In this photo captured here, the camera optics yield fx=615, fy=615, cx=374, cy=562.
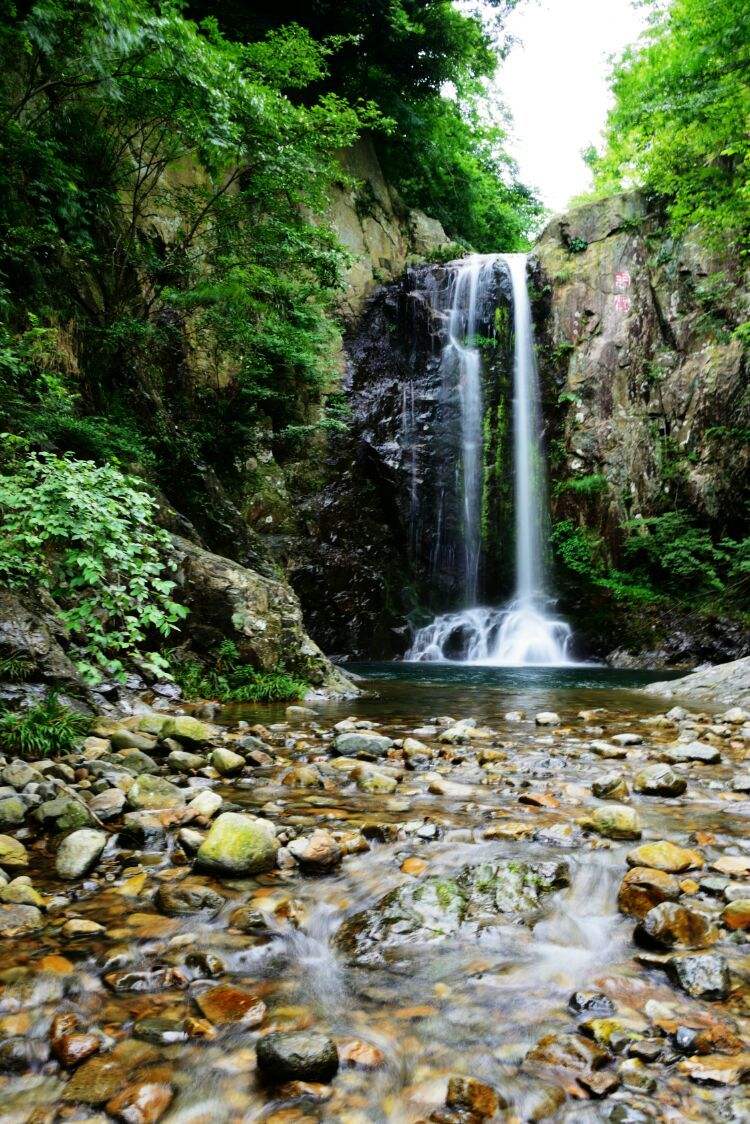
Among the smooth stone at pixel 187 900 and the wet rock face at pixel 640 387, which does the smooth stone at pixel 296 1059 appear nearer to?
→ the smooth stone at pixel 187 900

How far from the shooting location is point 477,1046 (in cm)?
162

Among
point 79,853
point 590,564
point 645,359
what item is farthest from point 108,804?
point 645,359

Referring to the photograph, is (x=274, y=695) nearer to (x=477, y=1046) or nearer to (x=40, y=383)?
(x=40, y=383)

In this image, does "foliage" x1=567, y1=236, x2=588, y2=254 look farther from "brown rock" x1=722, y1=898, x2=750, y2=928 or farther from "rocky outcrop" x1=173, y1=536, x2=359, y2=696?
"brown rock" x1=722, y1=898, x2=750, y2=928

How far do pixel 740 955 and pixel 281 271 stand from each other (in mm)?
10383

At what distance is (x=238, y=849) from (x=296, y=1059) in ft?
3.63

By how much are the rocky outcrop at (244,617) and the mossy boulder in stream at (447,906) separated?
540 centimetres

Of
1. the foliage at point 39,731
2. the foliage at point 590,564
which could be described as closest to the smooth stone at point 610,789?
the foliage at point 39,731

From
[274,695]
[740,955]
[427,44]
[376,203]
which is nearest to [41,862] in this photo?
[740,955]

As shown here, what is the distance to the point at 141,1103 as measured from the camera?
139 cm

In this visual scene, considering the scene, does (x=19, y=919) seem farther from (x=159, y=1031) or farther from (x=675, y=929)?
(x=675, y=929)

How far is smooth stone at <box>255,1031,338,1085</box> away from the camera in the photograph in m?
1.48

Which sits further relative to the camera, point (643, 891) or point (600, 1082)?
point (643, 891)

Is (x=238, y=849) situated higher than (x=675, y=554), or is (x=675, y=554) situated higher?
(x=675, y=554)
